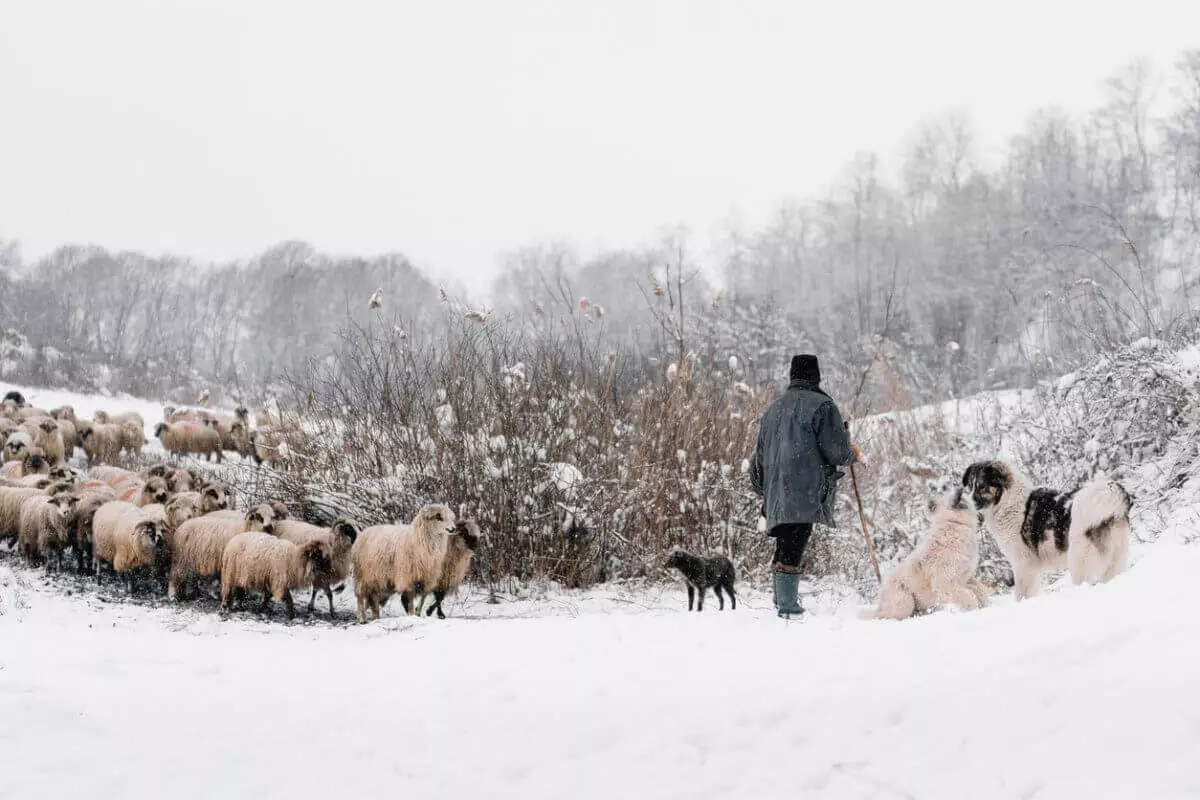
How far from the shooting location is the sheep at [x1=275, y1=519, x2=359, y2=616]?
25.8 ft

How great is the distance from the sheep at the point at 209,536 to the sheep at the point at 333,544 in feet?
0.69

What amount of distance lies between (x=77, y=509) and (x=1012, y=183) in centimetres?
4187

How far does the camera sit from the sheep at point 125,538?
8.62m

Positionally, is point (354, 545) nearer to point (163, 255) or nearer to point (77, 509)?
point (77, 509)

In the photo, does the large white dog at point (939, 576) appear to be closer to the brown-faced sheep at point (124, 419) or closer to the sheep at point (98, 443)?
the sheep at point (98, 443)

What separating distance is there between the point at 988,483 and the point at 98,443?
1603 cm

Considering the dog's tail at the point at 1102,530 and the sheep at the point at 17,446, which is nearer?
the dog's tail at the point at 1102,530

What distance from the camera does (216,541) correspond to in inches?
326

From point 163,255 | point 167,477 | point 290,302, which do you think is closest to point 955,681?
point 167,477

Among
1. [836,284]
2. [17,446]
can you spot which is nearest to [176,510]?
[17,446]

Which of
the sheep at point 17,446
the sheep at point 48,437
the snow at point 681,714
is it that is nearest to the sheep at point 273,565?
the snow at point 681,714

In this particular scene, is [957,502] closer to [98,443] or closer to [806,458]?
[806,458]

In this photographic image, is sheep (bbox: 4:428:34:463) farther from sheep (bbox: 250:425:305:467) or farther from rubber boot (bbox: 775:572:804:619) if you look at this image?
rubber boot (bbox: 775:572:804:619)

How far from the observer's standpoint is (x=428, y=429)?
29.5 ft
